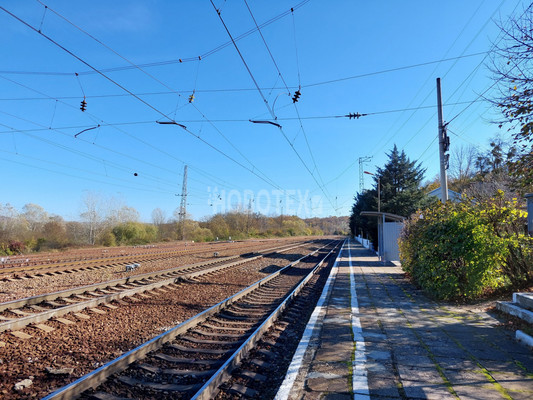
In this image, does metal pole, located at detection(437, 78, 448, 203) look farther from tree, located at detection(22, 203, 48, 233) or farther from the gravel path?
tree, located at detection(22, 203, 48, 233)

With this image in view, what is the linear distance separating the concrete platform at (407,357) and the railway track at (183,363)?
0.83 m

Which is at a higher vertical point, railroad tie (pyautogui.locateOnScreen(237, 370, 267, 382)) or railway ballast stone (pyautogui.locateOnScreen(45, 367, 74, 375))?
railway ballast stone (pyautogui.locateOnScreen(45, 367, 74, 375))

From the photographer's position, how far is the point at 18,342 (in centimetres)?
507

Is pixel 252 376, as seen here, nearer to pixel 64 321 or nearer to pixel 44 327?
pixel 44 327

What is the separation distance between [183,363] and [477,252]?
692cm

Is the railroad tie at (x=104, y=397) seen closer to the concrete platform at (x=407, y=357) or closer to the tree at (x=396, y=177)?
the concrete platform at (x=407, y=357)

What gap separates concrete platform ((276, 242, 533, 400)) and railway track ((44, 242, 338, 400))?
83 cm

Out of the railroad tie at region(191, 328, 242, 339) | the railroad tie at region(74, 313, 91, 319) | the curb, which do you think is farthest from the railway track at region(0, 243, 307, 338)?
the curb

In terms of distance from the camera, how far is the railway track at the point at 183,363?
3.62 metres

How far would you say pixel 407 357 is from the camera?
4559 millimetres

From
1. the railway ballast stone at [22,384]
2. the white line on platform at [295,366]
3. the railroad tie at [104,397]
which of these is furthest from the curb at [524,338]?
the railway ballast stone at [22,384]

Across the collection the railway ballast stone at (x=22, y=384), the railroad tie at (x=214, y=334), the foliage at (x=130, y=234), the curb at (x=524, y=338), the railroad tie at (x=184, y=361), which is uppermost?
the foliage at (x=130, y=234)

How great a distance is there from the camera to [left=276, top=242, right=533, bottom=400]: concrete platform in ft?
11.7

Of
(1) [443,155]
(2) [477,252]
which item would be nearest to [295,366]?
(2) [477,252]
